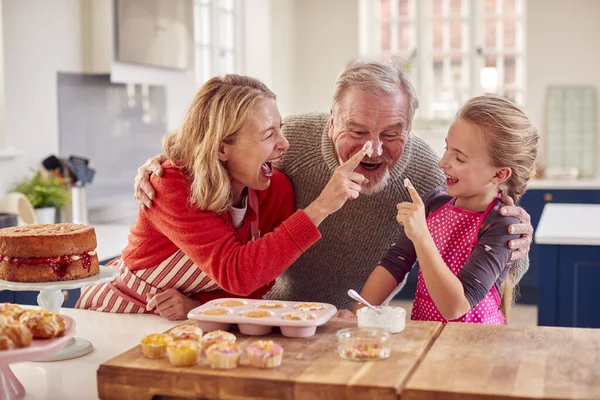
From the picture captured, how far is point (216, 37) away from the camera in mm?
6457

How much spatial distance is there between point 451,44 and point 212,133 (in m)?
5.94

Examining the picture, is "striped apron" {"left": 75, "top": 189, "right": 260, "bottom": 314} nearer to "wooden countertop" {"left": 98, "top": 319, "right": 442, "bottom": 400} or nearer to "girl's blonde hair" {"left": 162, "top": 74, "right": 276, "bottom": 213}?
"girl's blonde hair" {"left": 162, "top": 74, "right": 276, "bottom": 213}

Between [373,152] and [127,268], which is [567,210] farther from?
[127,268]

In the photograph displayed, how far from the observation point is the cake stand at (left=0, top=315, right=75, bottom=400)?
1277mm

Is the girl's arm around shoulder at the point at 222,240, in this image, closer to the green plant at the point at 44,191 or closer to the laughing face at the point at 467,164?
the laughing face at the point at 467,164

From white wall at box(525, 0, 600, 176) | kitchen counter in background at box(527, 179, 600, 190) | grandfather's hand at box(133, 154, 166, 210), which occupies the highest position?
white wall at box(525, 0, 600, 176)

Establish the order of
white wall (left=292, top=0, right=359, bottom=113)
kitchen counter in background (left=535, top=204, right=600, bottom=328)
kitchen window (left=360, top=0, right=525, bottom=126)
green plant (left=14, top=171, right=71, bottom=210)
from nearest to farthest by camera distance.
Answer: kitchen counter in background (left=535, top=204, right=600, bottom=328) → green plant (left=14, top=171, right=71, bottom=210) → kitchen window (left=360, top=0, right=525, bottom=126) → white wall (left=292, top=0, right=359, bottom=113)

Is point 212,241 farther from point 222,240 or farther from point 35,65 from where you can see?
point 35,65

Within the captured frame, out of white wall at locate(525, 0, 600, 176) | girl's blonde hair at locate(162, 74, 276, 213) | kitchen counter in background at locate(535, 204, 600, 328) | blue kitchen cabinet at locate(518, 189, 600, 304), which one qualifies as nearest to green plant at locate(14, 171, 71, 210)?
girl's blonde hair at locate(162, 74, 276, 213)

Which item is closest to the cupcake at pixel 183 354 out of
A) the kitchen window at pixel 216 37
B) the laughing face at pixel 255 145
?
the laughing face at pixel 255 145

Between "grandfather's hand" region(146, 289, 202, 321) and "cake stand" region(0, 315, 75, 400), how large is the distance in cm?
47

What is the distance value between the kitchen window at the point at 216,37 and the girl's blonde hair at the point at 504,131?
431cm

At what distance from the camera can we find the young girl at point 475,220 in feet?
6.07

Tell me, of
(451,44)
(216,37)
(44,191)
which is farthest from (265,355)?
(451,44)
